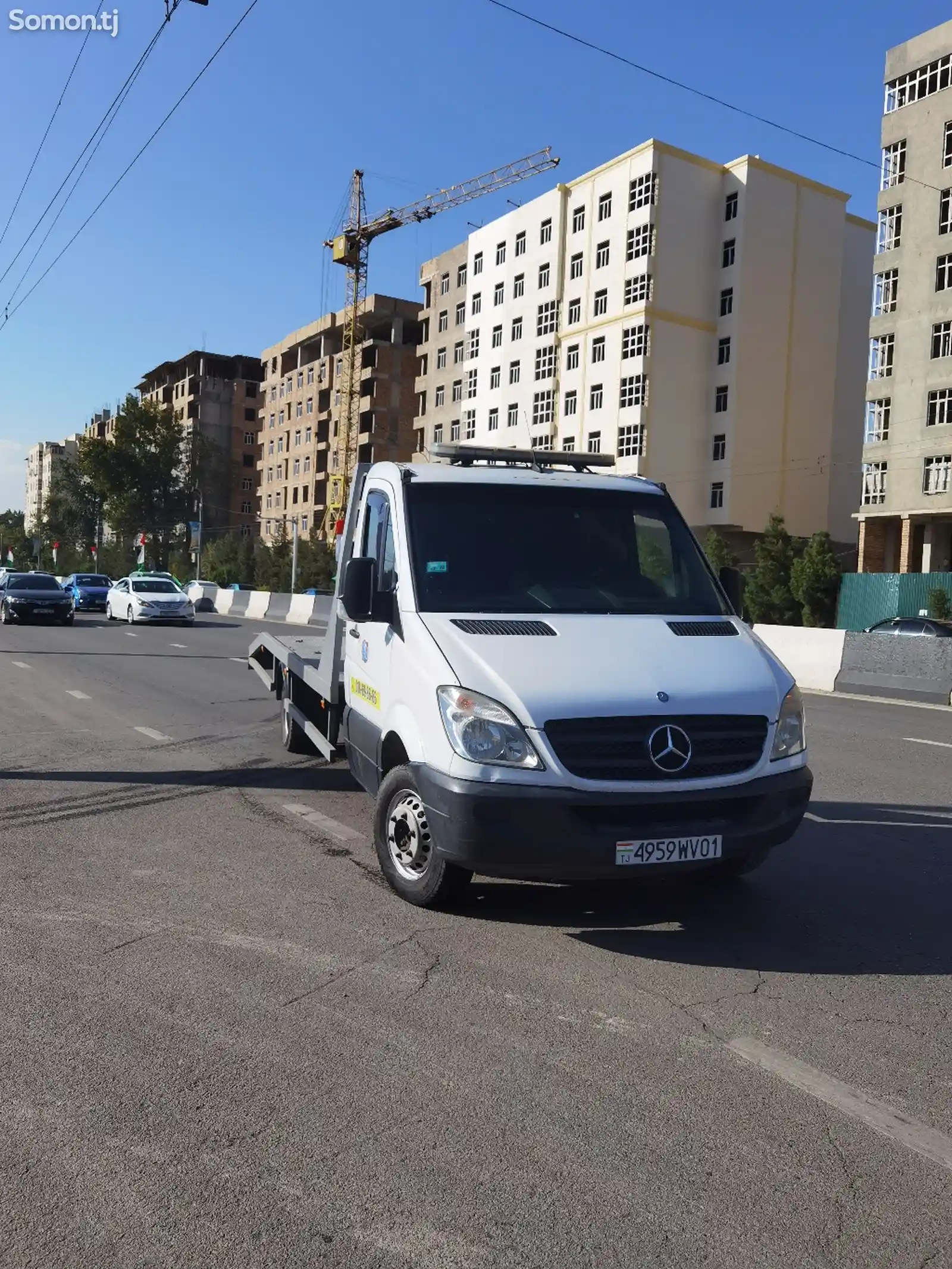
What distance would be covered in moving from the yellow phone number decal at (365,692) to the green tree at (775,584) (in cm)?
3741

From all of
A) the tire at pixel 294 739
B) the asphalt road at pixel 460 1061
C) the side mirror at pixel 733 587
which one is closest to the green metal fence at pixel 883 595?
the tire at pixel 294 739

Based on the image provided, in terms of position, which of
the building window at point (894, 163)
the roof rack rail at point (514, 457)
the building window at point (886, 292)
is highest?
the building window at point (894, 163)

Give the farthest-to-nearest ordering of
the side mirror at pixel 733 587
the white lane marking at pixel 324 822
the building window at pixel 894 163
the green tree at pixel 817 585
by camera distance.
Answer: the building window at pixel 894 163
the green tree at pixel 817 585
the white lane marking at pixel 324 822
the side mirror at pixel 733 587

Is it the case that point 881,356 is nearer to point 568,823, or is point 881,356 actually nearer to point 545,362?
point 545,362

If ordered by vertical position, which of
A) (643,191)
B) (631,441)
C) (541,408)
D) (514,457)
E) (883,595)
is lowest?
(883,595)

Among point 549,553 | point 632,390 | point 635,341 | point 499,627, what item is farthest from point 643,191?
point 499,627

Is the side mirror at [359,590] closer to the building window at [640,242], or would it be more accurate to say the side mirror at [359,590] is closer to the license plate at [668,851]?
the license plate at [668,851]

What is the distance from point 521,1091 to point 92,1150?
1249mm

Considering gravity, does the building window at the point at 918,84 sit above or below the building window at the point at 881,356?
above

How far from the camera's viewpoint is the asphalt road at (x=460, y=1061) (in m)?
2.88

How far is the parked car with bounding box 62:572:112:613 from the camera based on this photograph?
4281 centimetres

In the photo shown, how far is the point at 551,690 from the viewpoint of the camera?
5008 mm

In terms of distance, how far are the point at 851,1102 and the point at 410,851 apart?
2.49 metres

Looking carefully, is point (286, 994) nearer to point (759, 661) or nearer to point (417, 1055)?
point (417, 1055)
